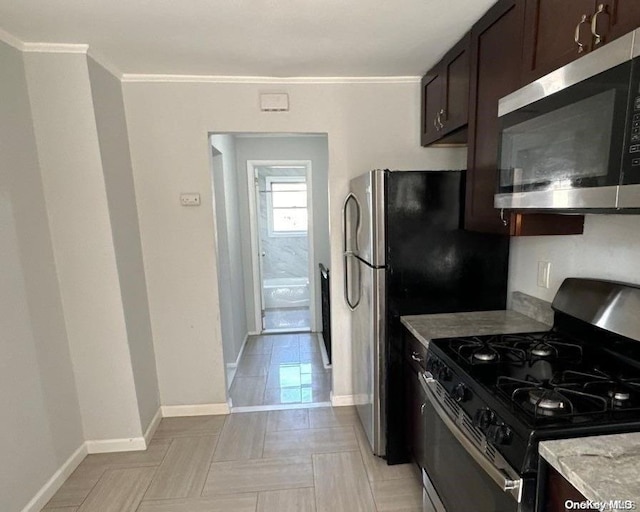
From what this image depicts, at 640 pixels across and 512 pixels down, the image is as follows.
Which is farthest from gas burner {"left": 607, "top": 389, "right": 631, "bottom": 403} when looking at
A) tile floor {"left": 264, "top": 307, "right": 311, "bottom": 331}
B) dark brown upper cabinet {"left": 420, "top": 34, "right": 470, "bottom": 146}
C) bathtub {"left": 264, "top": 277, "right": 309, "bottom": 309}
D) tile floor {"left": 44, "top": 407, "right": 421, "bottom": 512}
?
bathtub {"left": 264, "top": 277, "right": 309, "bottom": 309}

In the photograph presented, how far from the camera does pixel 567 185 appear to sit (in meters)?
0.99

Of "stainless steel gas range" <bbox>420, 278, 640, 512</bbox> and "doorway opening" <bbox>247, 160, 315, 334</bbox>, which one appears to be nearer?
"stainless steel gas range" <bbox>420, 278, 640, 512</bbox>

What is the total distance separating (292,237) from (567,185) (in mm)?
5029

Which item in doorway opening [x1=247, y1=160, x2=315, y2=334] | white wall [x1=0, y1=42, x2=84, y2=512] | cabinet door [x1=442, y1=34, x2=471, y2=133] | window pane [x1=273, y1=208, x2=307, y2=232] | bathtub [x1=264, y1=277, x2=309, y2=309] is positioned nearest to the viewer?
white wall [x1=0, y1=42, x2=84, y2=512]

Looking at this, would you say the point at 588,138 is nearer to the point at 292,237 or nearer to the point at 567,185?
the point at 567,185

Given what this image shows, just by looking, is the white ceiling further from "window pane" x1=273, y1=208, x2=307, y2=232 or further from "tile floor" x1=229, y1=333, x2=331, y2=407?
"window pane" x1=273, y1=208, x2=307, y2=232

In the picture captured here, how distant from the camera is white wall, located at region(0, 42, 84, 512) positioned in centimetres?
160

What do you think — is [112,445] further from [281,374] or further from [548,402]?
[548,402]

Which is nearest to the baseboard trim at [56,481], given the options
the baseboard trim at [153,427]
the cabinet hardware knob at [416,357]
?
the baseboard trim at [153,427]

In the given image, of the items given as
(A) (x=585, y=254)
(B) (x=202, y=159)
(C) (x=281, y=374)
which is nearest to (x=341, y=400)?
(C) (x=281, y=374)

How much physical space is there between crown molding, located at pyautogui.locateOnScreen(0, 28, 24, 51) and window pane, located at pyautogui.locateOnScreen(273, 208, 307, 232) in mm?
4069

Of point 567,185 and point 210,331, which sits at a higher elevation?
point 567,185

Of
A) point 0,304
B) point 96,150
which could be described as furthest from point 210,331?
point 96,150

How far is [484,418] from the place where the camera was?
102cm
